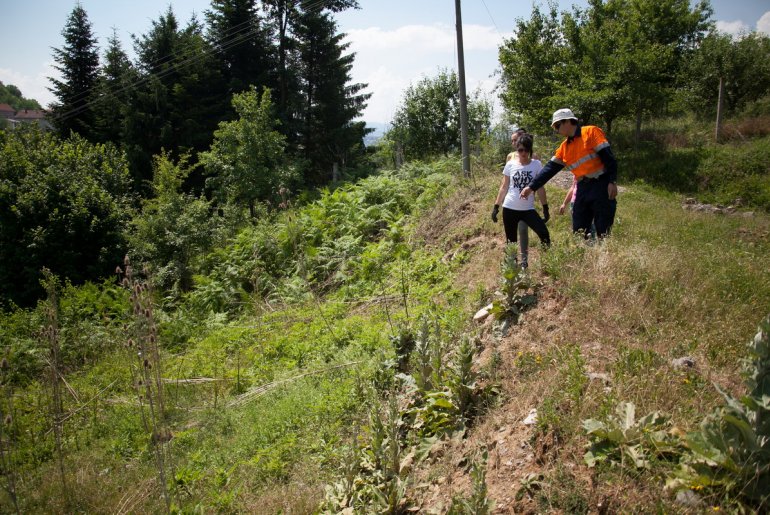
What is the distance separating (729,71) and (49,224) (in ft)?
107

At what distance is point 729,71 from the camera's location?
22750 mm

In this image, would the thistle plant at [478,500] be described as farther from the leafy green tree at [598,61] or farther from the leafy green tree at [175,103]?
the leafy green tree at [175,103]

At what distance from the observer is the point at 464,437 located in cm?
368

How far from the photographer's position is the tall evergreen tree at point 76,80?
93.3 ft

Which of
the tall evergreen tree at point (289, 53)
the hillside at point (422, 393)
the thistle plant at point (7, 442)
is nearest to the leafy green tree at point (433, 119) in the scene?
the tall evergreen tree at point (289, 53)

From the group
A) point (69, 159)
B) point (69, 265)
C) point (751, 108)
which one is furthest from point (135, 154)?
point (751, 108)

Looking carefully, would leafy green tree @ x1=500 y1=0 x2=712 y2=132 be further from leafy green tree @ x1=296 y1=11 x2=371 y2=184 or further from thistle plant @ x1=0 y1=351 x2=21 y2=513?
thistle plant @ x1=0 y1=351 x2=21 y2=513

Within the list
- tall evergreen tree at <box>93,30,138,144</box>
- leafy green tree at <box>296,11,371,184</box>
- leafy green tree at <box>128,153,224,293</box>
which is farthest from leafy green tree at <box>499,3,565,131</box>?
tall evergreen tree at <box>93,30,138,144</box>

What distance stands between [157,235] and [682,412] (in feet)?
53.5

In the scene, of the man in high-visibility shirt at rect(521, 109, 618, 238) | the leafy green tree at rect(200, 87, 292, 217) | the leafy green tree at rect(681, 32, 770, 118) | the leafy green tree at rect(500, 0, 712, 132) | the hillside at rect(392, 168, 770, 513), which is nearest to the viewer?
the hillside at rect(392, 168, 770, 513)

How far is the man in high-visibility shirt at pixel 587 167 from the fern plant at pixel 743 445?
9.88ft

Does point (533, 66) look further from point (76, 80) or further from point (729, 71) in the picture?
point (76, 80)

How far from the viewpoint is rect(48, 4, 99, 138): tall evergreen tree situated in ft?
93.3

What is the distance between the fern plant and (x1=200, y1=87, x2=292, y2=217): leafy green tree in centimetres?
1791
